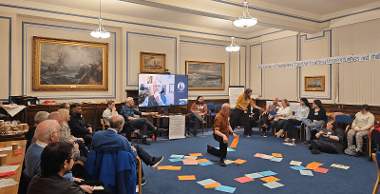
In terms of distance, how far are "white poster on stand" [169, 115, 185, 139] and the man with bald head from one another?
4951 mm

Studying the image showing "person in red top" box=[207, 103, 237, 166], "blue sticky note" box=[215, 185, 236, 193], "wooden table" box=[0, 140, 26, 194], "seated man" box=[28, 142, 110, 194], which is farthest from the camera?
"person in red top" box=[207, 103, 237, 166]

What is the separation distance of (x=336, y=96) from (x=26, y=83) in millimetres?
9372

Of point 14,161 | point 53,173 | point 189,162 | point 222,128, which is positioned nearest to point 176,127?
point 189,162

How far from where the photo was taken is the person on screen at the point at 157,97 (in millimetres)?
8117

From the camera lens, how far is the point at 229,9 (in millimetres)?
6605

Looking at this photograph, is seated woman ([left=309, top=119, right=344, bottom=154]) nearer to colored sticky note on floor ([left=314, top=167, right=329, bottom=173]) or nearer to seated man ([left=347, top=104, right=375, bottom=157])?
seated man ([left=347, top=104, right=375, bottom=157])

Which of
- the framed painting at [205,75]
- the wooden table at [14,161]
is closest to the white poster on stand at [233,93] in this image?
the framed painting at [205,75]

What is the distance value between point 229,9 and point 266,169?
417 centimetres

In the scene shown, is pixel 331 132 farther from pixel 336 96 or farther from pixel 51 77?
pixel 51 77

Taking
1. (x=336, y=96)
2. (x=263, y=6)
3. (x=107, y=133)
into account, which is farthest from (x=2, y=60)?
(x=336, y=96)

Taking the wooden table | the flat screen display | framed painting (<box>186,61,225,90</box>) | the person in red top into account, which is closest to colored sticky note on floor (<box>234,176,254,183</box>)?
the person in red top

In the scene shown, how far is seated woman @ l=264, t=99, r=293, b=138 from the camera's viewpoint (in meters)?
7.68

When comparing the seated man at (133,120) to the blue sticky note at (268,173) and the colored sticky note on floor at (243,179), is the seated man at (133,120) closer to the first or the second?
the colored sticky note on floor at (243,179)

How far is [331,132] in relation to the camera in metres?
5.99
